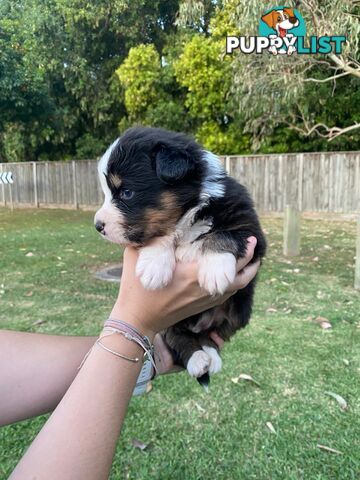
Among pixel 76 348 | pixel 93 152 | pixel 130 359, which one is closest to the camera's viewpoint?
pixel 130 359

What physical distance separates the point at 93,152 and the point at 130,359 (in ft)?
71.8

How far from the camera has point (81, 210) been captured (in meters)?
20.4

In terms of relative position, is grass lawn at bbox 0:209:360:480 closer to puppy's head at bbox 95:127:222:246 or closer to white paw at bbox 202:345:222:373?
white paw at bbox 202:345:222:373

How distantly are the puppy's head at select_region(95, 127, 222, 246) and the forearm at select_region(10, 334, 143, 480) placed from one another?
0.78 metres

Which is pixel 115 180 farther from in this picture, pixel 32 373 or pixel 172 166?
pixel 32 373

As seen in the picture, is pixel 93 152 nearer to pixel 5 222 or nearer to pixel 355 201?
pixel 5 222

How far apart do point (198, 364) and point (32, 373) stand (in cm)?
93

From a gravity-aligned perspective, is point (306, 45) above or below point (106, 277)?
above

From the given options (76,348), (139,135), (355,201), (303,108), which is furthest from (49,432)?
(303,108)

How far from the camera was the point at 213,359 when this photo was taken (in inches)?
101

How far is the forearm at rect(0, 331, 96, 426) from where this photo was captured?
1.84 metres

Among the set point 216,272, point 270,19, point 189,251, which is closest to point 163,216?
point 189,251

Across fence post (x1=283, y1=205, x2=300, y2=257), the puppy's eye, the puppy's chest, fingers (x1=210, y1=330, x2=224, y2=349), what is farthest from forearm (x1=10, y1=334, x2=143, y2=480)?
fence post (x1=283, y1=205, x2=300, y2=257)

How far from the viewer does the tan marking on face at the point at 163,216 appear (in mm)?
2180
